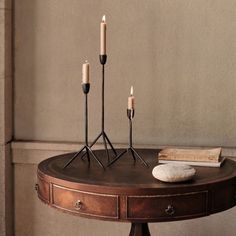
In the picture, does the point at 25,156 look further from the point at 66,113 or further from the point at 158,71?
the point at 158,71

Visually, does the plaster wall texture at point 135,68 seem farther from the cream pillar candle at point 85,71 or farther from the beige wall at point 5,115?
the cream pillar candle at point 85,71

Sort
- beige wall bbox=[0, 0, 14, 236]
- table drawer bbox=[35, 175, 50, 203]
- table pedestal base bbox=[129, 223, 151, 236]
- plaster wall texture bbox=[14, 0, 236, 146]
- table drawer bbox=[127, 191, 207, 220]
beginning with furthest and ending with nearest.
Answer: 1. beige wall bbox=[0, 0, 14, 236]
2. plaster wall texture bbox=[14, 0, 236, 146]
3. table pedestal base bbox=[129, 223, 151, 236]
4. table drawer bbox=[35, 175, 50, 203]
5. table drawer bbox=[127, 191, 207, 220]

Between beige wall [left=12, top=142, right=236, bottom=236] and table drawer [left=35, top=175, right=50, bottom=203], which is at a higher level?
table drawer [left=35, top=175, right=50, bottom=203]

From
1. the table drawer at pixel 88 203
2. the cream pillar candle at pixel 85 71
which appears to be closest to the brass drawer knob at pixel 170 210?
the table drawer at pixel 88 203

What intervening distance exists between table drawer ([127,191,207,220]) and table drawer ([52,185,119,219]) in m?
0.05

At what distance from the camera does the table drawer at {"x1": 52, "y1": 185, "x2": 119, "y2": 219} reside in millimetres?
1857

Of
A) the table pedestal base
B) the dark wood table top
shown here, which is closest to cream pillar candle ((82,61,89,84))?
the dark wood table top

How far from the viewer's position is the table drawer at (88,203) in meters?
1.86

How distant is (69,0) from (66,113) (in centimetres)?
55

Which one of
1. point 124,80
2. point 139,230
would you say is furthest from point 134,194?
point 124,80

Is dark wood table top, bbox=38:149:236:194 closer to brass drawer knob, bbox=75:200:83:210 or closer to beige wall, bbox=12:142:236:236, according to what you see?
brass drawer knob, bbox=75:200:83:210

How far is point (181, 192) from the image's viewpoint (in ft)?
6.04

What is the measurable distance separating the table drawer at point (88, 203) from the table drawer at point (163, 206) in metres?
0.05

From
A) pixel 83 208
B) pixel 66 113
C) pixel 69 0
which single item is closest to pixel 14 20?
pixel 69 0
